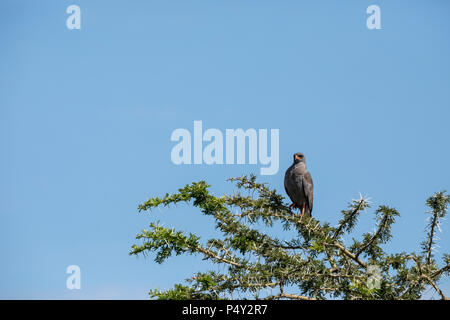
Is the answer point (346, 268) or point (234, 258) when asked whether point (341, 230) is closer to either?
point (346, 268)

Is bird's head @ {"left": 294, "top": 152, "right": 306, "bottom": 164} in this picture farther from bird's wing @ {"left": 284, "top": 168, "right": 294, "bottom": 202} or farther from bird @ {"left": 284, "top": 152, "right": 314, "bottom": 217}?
bird's wing @ {"left": 284, "top": 168, "right": 294, "bottom": 202}

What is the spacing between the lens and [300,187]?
9516mm

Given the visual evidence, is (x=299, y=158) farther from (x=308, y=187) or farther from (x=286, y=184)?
(x=308, y=187)

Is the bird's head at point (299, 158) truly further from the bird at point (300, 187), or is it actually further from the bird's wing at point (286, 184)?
the bird's wing at point (286, 184)

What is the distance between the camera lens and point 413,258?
641cm

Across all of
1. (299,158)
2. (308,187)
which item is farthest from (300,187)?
(299,158)

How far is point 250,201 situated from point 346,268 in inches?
64.0

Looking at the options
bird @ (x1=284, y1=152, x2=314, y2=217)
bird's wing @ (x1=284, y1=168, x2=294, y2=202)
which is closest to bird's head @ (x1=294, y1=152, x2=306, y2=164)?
bird @ (x1=284, y1=152, x2=314, y2=217)

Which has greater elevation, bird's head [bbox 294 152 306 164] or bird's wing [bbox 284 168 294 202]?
bird's head [bbox 294 152 306 164]

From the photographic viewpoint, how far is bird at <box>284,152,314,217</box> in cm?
951

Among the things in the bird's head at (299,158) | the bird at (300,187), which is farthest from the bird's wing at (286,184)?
the bird's head at (299,158)

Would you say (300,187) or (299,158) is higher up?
(299,158)

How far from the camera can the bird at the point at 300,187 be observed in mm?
9508

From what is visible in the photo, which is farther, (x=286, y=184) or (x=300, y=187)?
(x=286, y=184)
